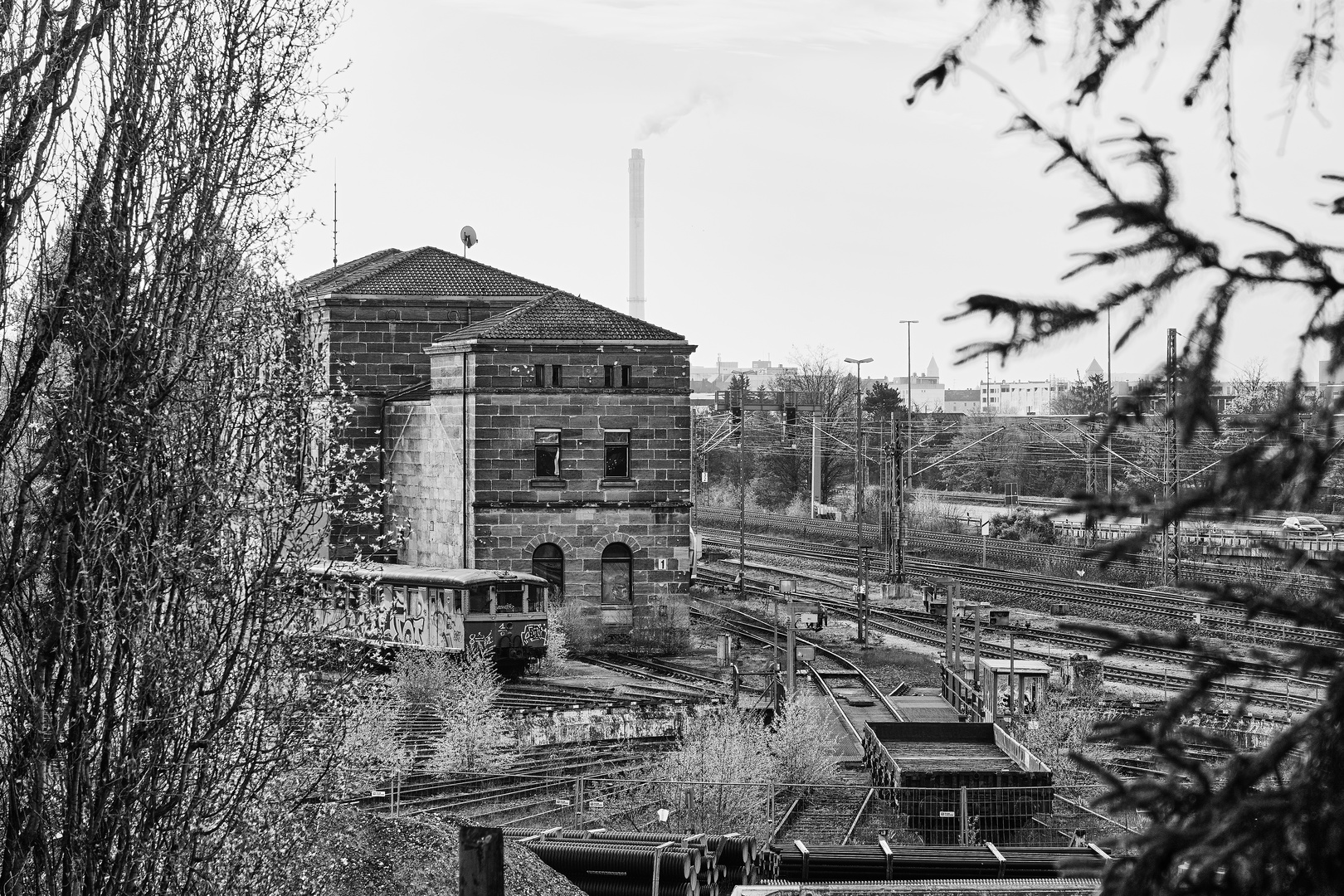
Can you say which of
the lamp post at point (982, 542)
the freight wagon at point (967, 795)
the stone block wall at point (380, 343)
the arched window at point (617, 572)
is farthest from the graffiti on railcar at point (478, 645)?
the lamp post at point (982, 542)

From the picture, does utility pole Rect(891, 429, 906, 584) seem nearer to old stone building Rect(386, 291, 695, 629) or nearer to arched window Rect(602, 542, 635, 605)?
old stone building Rect(386, 291, 695, 629)

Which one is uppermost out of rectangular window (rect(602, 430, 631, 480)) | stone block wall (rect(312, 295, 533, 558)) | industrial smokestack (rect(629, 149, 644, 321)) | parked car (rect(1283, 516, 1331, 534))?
industrial smokestack (rect(629, 149, 644, 321))

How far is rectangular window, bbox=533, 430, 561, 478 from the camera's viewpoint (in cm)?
3425

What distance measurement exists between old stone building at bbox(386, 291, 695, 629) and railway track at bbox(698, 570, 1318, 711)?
6312 millimetres

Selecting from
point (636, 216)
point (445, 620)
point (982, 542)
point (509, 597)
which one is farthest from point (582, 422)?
point (636, 216)

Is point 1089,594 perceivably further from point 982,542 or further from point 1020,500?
point 1020,500

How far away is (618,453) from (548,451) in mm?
1600

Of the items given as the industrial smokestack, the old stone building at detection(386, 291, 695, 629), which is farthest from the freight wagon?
the industrial smokestack

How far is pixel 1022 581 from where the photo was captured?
44469 millimetres

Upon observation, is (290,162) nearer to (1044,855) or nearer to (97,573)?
(97,573)

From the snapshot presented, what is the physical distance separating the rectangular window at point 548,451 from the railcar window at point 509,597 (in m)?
5.16

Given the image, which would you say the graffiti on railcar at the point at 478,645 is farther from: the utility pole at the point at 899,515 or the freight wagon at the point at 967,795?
the utility pole at the point at 899,515

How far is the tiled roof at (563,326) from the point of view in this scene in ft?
112

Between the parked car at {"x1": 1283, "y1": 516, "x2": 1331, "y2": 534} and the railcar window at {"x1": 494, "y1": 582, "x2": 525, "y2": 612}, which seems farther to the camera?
the parked car at {"x1": 1283, "y1": 516, "x2": 1331, "y2": 534}
